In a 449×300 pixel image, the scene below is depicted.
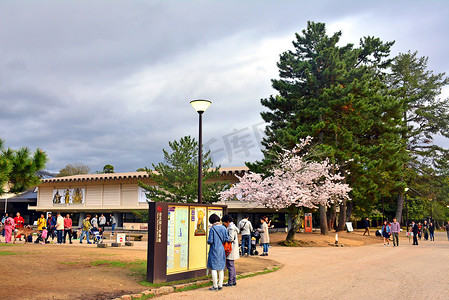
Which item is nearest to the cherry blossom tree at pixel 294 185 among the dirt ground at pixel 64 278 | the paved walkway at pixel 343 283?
the paved walkway at pixel 343 283

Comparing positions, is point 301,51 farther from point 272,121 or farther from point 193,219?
point 193,219

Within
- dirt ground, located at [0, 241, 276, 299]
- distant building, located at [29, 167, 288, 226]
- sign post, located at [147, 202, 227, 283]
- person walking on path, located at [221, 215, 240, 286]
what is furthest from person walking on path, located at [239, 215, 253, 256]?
distant building, located at [29, 167, 288, 226]

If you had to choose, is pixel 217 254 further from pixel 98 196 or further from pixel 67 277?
pixel 98 196

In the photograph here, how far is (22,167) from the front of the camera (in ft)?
42.7

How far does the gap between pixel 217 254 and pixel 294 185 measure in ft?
54.8

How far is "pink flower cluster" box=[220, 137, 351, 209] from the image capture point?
25234 mm

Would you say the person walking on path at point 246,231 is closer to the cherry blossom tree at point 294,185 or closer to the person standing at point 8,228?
the cherry blossom tree at point 294,185

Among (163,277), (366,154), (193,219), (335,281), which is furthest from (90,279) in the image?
(366,154)

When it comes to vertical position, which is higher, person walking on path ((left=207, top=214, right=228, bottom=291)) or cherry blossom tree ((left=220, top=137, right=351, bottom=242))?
cherry blossom tree ((left=220, top=137, right=351, bottom=242))

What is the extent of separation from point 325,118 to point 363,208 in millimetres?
21443

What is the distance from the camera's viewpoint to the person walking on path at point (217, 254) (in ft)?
29.7

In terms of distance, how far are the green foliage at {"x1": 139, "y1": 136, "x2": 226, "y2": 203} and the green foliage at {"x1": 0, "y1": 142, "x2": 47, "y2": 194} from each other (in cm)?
1704

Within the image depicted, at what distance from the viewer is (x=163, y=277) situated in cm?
963

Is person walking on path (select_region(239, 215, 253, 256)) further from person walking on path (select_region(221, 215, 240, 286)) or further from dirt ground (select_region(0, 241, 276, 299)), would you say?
person walking on path (select_region(221, 215, 240, 286))
